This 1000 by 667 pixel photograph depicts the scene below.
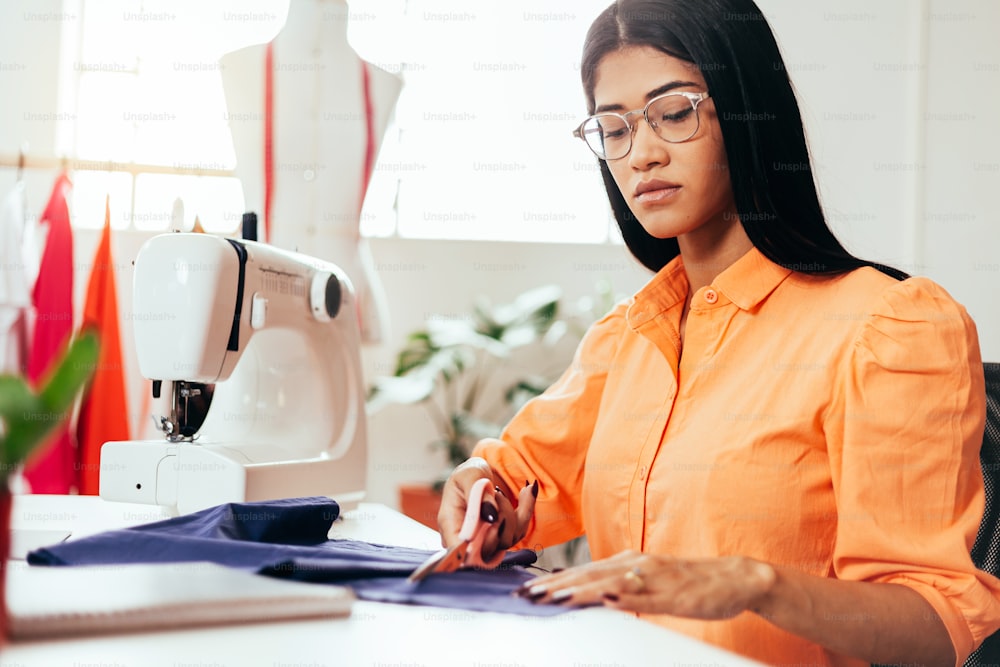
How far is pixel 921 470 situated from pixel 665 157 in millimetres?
512

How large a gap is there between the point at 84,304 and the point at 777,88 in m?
2.48

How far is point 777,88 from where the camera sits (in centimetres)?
122

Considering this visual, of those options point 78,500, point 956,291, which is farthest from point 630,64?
point 956,291

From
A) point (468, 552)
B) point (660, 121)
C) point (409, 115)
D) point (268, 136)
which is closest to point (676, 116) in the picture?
point (660, 121)

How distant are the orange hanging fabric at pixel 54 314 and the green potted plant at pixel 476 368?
3.29 ft

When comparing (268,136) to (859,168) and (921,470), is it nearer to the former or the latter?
(921,470)

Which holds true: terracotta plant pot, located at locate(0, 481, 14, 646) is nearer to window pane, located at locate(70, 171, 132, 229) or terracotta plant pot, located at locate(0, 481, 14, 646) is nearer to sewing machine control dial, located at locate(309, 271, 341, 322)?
sewing machine control dial, located at locate(309, 271, 341, 322)

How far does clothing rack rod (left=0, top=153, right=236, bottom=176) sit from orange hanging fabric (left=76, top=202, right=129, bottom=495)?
0.77ft

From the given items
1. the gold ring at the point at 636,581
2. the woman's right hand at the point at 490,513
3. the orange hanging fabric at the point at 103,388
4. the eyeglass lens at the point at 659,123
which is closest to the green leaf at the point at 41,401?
the gold ring at the point at 636,581

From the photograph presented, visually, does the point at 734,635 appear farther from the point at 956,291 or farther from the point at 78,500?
the point at 956,291

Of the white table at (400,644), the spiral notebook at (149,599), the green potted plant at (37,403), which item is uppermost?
the green potted plant at (37,403)

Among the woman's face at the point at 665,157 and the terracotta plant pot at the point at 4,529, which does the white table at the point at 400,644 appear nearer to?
the terracotta plant pot at the point at 4,529

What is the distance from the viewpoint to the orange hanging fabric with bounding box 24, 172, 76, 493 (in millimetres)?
Answer: 2744

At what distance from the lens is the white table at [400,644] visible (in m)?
0.63
